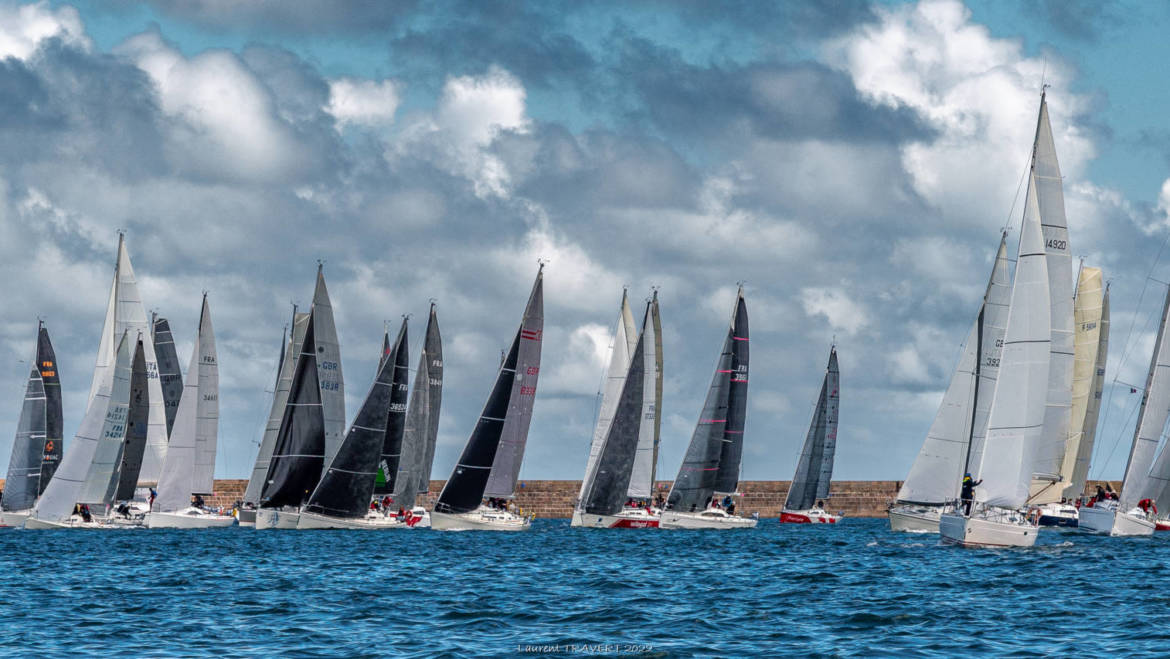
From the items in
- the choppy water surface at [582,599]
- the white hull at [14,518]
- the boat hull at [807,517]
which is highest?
the boat hull at [807,517]

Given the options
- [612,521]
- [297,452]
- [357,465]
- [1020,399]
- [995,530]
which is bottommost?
[995,530]

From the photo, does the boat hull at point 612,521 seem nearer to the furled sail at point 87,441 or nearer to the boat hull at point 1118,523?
the boat hull at point 1118,523

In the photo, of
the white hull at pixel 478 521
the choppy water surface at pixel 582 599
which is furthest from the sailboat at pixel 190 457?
the choppy water surface at pixel 582 599

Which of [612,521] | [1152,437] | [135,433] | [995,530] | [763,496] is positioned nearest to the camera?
[995,530]

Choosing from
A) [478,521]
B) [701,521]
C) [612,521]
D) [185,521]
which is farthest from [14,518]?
[701,521]

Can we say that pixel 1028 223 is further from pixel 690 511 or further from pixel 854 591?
pixel 690 511

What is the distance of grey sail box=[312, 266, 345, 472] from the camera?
2228 inches

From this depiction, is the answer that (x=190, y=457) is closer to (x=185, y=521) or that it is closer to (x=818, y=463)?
(x=185, y=521)

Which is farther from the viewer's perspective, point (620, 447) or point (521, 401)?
point (620, 447)

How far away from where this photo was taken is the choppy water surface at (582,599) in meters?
21.4

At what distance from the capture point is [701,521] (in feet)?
192

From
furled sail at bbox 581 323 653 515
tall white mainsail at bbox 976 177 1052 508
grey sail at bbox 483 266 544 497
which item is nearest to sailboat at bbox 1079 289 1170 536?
tall white mainsail at bbox 976 177 1052 508

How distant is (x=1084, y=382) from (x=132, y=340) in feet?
129

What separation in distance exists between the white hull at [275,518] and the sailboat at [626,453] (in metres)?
11.2
